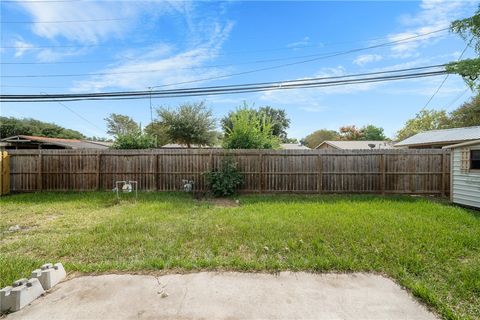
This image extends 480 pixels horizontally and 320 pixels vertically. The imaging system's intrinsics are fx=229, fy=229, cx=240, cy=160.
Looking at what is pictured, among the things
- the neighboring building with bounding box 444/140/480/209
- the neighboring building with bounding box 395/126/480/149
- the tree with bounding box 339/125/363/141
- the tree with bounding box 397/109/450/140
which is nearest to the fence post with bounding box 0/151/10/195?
the neighboring building with bounding box 444/140/480/209

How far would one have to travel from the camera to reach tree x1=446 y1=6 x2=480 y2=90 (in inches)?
154

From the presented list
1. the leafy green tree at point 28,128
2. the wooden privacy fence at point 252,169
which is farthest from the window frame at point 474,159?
the leafy green tree at point 28,128

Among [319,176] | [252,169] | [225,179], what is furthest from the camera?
→ [252,169]

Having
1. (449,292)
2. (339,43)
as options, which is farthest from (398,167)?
(449,292)

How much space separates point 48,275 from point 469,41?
7387 mm

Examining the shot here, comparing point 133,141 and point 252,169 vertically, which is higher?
point 133,141

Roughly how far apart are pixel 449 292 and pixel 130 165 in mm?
9108

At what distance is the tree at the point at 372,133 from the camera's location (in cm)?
3803

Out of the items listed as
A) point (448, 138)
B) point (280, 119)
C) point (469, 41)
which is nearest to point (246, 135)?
point (469, 41)

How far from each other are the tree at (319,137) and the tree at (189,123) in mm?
27689

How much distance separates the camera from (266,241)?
3871mm

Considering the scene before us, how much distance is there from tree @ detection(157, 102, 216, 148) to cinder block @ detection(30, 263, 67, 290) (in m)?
17.2

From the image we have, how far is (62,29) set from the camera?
27.2 feet

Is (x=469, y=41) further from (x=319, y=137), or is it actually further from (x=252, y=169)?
(x=319, y=137)
